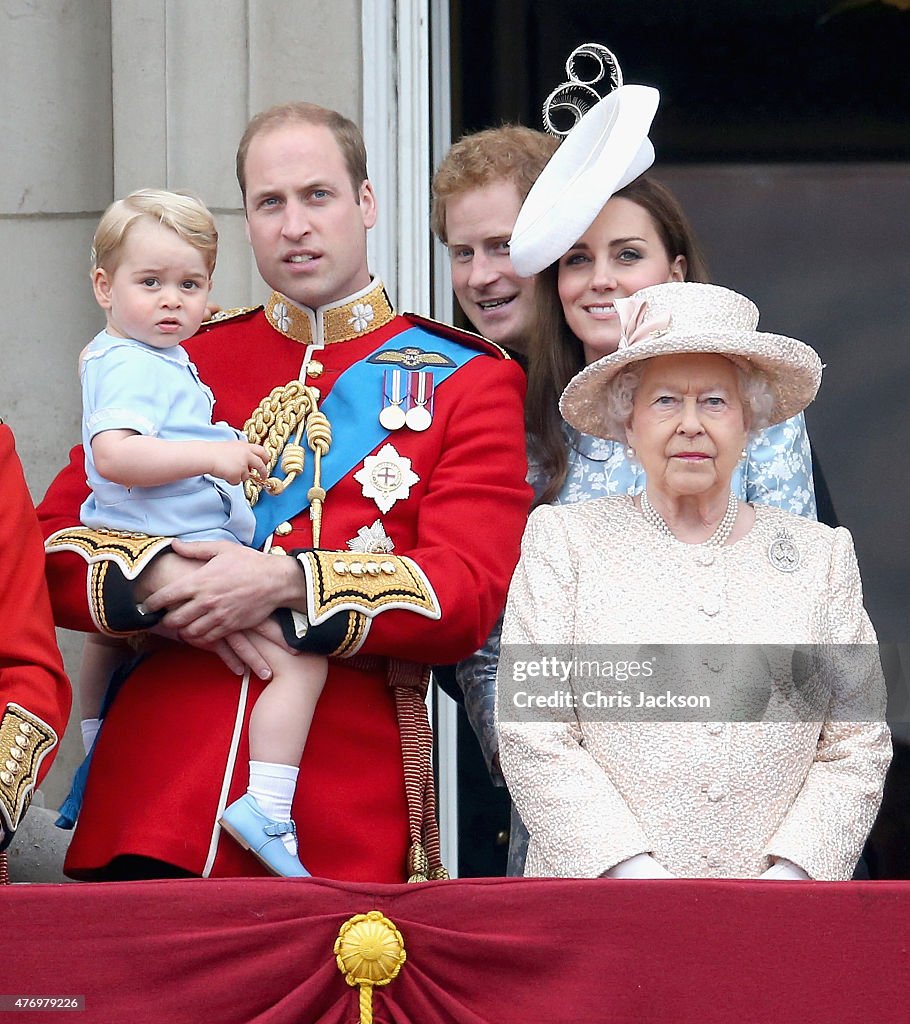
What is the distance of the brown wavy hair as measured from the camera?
3.38 m

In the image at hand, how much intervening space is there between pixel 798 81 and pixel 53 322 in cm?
188

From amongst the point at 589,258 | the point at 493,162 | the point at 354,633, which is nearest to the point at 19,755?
the point at 354,633

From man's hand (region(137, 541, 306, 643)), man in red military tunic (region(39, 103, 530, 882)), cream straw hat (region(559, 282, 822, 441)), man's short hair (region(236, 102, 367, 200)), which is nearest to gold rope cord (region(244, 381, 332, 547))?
man in red military tunic (region(39, 103, 530, 882))

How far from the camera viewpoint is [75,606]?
3.03 meters

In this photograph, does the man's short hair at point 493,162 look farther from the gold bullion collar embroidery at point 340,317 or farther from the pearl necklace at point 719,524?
the pearl necklace at point 719,524

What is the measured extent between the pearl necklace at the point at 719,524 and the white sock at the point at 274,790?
25.8 inches

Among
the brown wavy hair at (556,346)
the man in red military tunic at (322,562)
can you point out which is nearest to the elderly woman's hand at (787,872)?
the man in red military tunic at (322,562)

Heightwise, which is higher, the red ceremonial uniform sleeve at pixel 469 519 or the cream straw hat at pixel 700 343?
the cream straw hat at pixel 700 343

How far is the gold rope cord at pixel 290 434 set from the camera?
10.6ft

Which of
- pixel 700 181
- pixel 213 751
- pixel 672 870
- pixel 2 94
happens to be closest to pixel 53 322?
pixel 2 94

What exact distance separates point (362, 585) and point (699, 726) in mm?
564

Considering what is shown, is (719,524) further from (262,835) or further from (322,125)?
(322,125)

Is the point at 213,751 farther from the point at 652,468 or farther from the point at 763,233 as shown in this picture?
the point at 763,233

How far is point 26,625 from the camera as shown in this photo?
9.50 ft
